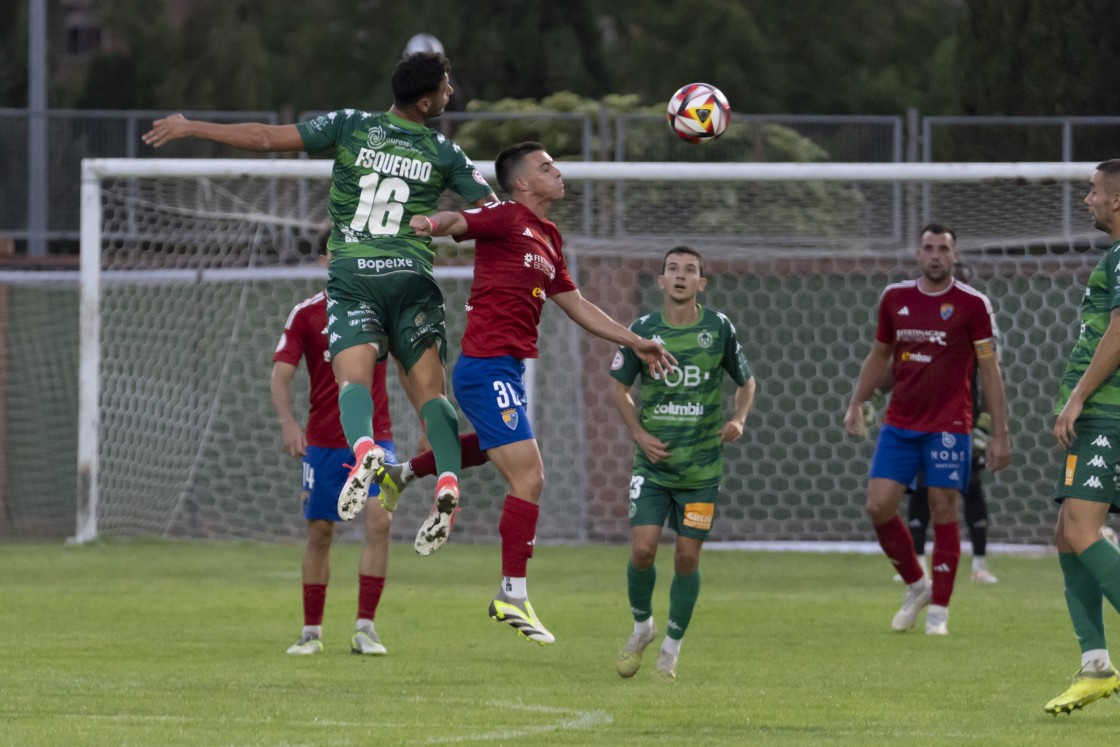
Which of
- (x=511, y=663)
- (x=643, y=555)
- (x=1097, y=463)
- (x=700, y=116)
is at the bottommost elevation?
(x=511, y=663)

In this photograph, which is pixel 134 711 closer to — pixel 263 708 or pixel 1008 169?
pixel 263 708

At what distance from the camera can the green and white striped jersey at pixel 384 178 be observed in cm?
862

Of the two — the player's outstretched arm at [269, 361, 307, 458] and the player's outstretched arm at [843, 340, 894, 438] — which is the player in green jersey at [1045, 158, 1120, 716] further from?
the player's outstretched arm at [269, 361, 307, 458]

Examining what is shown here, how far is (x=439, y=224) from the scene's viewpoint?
328 inches

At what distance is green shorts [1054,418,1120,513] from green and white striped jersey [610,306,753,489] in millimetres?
2182

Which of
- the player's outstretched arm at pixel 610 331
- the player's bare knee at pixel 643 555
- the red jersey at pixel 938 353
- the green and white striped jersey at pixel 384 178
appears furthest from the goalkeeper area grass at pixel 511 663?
the green and white striped jersey at pixel 384 178

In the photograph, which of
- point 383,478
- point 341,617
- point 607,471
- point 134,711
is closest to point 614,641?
point 341,617

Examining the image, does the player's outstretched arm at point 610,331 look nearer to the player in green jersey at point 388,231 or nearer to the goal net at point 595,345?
the player in green jersey at point 388,231

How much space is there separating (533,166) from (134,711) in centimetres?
310

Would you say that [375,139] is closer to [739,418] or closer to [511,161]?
[511,161]

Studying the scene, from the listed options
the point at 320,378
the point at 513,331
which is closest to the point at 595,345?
the point at 320,378

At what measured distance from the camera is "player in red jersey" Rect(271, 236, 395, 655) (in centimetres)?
1041

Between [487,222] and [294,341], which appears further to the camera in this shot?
[294,341]

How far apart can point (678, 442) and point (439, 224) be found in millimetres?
2092
